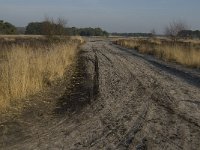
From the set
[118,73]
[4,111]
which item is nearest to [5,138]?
[4,111]

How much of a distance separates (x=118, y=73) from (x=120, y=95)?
238 inches

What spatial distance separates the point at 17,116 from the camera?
9242mm

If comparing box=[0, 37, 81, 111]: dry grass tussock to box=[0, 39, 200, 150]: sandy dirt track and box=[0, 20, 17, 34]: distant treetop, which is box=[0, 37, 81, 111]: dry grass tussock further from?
box=[0, 20, 17, 34]: distant treetop

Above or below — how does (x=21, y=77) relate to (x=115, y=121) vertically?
above

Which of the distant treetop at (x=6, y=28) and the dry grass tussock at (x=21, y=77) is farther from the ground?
the dry grass tussock at (x=21, y=77)

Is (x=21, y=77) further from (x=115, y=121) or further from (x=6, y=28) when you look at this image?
(x=6, y=28)

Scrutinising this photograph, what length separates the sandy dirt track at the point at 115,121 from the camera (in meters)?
6.70

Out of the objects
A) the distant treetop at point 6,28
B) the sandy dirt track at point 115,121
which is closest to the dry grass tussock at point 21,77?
the sandy dirt track at point 115,121

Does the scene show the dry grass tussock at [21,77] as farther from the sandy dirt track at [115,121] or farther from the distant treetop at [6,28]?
the distant treetop at [6,28]

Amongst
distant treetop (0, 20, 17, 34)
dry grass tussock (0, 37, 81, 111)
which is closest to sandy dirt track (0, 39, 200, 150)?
dry grass tussock (0, 37, 81, 111)

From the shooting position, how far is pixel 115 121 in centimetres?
830

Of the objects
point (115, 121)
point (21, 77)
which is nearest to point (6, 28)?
point (21, 77)

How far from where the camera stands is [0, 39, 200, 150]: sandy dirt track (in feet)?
22.0

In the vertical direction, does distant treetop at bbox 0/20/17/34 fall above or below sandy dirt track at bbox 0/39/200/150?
below
